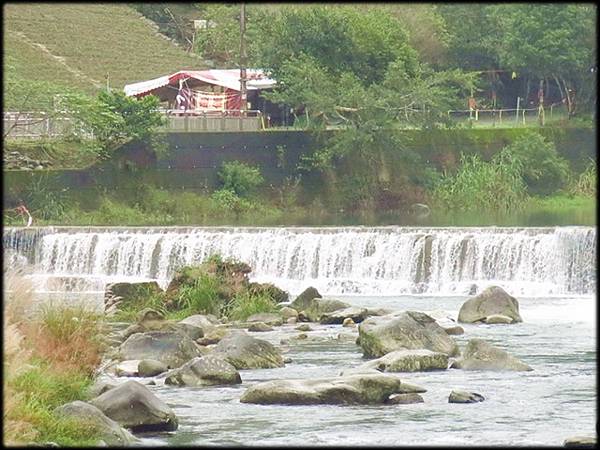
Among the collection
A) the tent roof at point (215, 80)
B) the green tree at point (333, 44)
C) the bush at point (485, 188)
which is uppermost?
the green tree at point (333, 44)

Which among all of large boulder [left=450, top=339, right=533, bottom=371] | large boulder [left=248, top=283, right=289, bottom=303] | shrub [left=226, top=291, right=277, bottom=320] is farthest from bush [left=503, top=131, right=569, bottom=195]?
large boulder [left=450, top=339, right=533, bottom=371]

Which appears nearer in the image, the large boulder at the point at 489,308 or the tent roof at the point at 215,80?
the large boulder at the point at 489,308

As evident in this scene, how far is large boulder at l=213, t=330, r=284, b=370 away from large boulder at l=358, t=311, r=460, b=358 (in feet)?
4.24

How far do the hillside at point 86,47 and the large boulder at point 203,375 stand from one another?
35815mm

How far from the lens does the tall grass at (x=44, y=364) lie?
13359mm

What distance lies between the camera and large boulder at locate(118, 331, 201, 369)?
2067cm

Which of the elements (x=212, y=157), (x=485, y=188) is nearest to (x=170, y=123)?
(x=212, y=157)

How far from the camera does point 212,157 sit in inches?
1864

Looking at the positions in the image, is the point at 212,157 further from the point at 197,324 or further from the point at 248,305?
the point at 197,324

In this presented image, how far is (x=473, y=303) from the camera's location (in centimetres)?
2644

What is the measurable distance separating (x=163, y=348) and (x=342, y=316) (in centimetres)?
602

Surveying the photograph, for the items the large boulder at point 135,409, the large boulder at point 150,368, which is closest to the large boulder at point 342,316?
the large boulder at point 150,368

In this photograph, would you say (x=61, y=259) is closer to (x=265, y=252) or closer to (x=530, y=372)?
(x=265, y=252)

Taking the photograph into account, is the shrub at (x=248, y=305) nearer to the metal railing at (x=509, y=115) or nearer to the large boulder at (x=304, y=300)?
the large boulder at (x=304, y=300)
